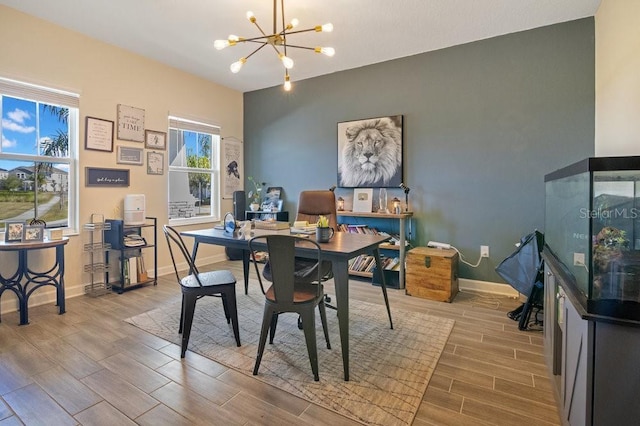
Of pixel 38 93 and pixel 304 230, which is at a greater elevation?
pixel 38 93

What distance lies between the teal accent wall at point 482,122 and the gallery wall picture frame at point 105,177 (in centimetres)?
246

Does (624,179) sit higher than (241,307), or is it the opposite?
(624,179)

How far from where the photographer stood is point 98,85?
11.5 ft

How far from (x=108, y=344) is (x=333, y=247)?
1750 mm

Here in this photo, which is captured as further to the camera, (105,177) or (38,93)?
(105,177)

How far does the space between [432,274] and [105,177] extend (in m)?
3.64

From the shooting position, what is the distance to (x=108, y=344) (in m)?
2.30

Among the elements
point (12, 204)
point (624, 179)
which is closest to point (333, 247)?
point (624, 179)

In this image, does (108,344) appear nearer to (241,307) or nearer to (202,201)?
(241,307)

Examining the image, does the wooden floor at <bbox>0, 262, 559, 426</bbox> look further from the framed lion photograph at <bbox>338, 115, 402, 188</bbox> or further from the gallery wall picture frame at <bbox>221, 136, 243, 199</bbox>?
the gallery wall picture frame at <bbox>221, 136, 243, 199</bbox>

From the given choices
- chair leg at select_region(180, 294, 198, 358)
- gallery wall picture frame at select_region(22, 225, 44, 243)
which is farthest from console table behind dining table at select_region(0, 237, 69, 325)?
chair leg at select_region(180, 294, 198, 358)

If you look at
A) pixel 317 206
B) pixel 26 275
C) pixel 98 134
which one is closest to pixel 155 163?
pixel 98 134

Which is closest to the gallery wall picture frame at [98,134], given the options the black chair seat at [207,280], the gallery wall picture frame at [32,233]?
the gallery wall picture frame at [32,233]

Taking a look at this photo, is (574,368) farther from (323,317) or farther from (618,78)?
(618,78)
